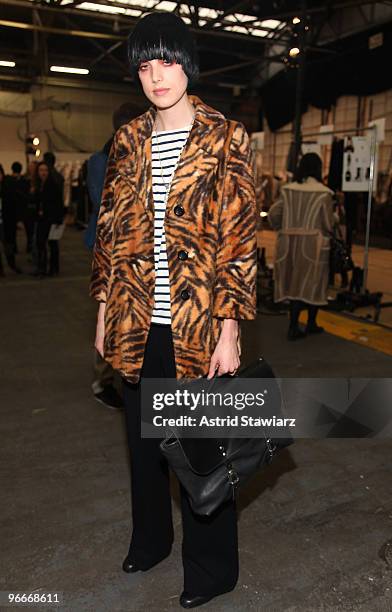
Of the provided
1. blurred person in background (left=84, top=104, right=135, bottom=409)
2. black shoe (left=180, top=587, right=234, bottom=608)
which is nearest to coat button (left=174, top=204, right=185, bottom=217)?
blurred person in background (left=84, top=104, right=135, bottom=409)

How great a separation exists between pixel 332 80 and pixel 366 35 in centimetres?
152

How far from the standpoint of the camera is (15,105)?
1845cm

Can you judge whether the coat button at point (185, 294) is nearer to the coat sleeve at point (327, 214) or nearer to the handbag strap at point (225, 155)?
the handbag strap at point (225, 155)

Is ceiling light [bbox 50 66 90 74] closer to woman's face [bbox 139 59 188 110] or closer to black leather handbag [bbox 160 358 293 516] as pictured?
woman's face [bbox 139 59 188 110]

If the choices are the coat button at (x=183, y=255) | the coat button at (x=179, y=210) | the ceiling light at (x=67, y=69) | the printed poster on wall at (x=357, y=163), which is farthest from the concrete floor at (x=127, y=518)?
the ceiling light at (x=67, y=69)

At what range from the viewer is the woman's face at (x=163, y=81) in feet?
4.69

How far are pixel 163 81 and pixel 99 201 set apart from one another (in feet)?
4.86

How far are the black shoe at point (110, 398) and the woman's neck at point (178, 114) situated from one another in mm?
2140

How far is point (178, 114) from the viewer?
1488 mm

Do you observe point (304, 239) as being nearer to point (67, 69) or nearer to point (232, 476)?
point (232, 476)

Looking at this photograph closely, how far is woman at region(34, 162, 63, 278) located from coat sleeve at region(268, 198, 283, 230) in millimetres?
3597

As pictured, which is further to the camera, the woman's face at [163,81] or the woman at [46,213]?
the woman at [46,213]

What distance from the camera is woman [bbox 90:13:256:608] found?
1439mm

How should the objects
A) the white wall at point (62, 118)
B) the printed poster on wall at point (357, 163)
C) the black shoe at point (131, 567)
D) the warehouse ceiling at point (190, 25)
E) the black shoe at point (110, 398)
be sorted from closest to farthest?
the black shoe at point (131, 567), the black shoe at point (110, 398), the printed poster on wall at point (357, 163), the warehouse ceiling at point (190, 25), the white wall at point (62, 118)
